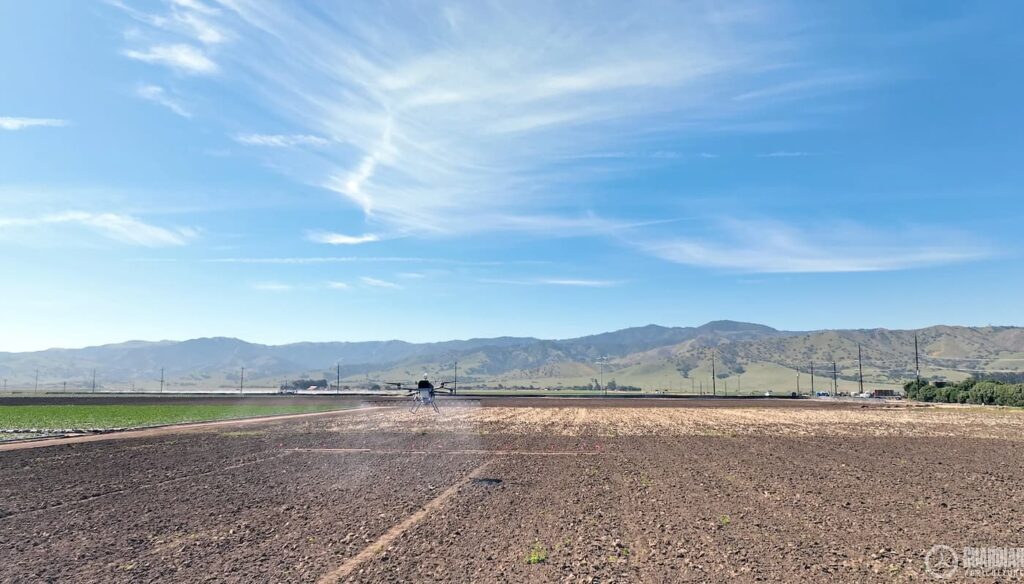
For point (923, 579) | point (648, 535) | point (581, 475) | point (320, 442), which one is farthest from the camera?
point (320, 442)

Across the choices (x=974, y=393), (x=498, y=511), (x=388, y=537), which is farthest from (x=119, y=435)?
(x=974, y=393)

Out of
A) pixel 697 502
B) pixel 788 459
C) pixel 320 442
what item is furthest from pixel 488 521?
pixel 320 442

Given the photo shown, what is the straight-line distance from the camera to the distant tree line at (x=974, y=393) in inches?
3880

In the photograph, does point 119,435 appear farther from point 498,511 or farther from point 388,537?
point 388,537

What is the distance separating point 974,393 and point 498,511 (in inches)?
4843

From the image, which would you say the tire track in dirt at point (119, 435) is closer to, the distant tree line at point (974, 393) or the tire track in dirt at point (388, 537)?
the tire track in dirt at point (388, 537)

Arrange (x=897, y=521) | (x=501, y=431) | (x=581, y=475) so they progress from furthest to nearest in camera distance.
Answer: (x=501, y=431) → (x=581, y=475) → (x=897, y=521)

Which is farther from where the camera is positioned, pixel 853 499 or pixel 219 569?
pixel 853 499

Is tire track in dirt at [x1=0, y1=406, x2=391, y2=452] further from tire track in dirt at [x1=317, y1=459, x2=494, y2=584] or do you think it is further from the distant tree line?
the distant tree line

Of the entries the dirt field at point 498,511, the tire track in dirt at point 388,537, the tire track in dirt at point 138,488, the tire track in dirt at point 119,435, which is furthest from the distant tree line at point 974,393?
the tire track in dirt at point 119,435

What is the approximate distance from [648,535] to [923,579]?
6565 millimetres

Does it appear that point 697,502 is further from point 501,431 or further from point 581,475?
point 501,431

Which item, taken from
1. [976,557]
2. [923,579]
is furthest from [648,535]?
[976,557]

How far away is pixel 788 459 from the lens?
3409 centimetres
